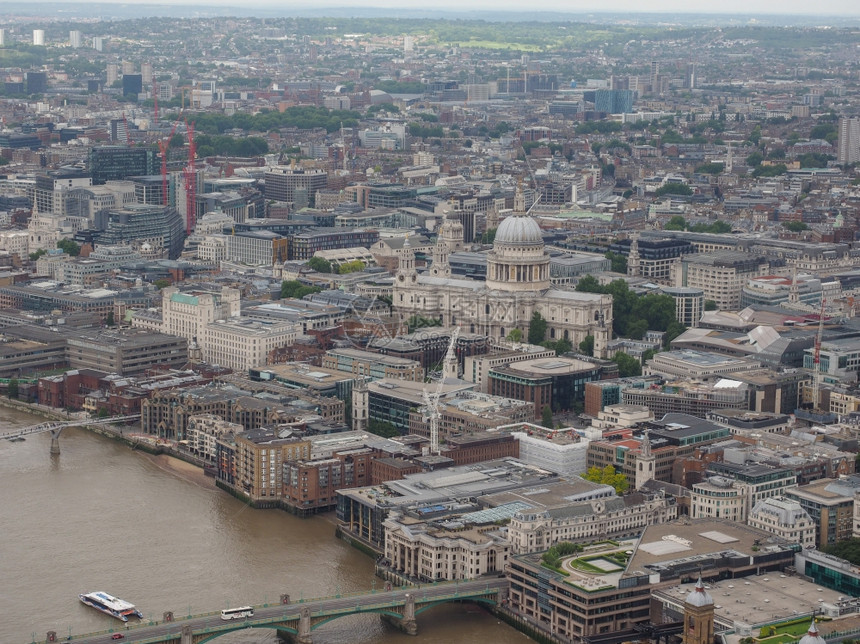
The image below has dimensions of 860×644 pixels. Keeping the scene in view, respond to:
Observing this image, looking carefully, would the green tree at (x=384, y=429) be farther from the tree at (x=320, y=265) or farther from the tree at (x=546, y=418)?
the tree at (x=320, y=265)

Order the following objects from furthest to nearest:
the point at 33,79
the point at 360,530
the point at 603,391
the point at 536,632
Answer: the point at 33,79 → the point at 603,391 → the point at 360,530 → the point at 536,632

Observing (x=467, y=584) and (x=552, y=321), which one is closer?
(x=467, y=584)

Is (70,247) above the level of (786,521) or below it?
below

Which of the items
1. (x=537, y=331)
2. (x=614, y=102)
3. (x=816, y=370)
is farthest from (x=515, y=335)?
(x=614, y=102)

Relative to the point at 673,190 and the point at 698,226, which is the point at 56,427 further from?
the point at 673,190

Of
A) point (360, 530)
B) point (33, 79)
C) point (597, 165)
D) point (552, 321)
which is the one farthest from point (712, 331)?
point (33, 79)

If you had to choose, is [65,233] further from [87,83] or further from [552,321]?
[87,83]
